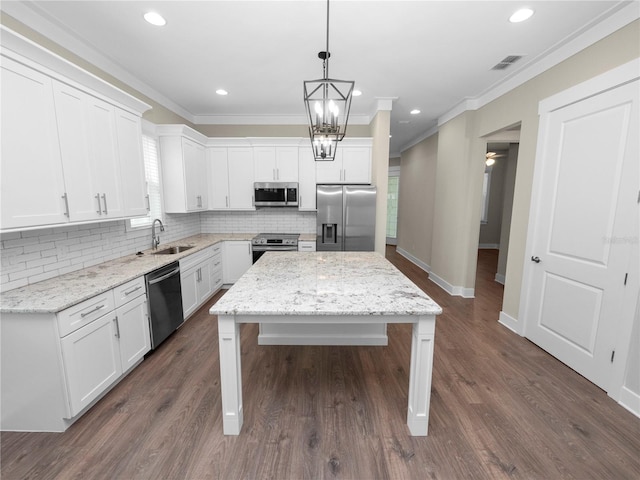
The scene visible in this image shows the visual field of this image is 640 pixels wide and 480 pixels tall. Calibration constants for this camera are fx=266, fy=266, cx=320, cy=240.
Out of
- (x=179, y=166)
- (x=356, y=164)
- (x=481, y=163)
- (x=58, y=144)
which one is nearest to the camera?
(x=58, y=144)

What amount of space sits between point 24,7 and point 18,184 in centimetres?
144

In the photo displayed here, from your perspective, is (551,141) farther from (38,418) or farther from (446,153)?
(38,418)

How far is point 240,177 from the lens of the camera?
15.1 feet

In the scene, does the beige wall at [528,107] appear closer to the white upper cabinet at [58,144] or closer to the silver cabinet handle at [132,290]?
the silver cabinet handle at [132,290]

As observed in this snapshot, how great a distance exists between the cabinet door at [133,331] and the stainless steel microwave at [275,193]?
249 cm

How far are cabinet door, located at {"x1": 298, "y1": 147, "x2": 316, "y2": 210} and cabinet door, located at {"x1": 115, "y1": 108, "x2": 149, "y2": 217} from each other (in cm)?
234

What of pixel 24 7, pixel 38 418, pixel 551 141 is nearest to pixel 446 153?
pixel 551 141

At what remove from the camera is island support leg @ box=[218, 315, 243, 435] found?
163 centimetres

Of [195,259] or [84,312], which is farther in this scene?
[195,259]

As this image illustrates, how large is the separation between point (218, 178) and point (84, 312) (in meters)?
3.15

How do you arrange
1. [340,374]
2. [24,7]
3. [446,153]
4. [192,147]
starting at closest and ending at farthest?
[24,7] → [340,374] → [192,147] → [446,153]

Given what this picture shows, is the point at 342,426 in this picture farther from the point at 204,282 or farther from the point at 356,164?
the point at 356,164

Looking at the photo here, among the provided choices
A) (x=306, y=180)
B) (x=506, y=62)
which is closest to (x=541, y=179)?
(x=506, y=62)

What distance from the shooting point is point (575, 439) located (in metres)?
1.75
